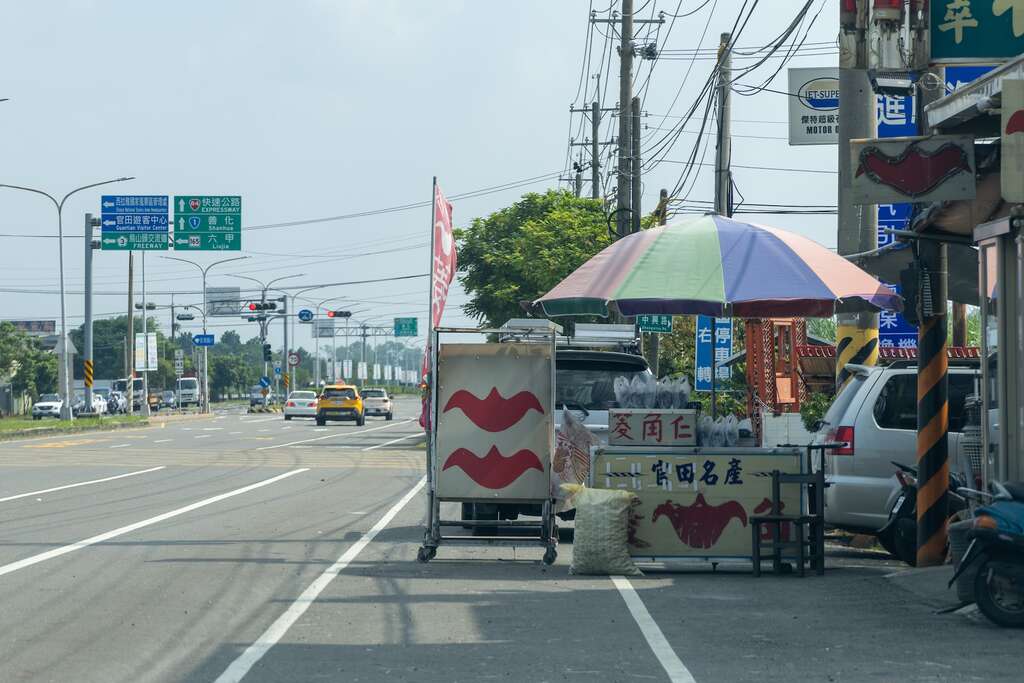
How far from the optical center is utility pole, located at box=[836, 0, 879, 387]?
13.0 meters

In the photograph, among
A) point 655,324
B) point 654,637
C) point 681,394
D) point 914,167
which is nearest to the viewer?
point 654,637

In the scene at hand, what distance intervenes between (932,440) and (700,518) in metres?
2.21

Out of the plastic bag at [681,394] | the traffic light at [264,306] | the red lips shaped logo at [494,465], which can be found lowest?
the red lips shaped logo at [494,465]

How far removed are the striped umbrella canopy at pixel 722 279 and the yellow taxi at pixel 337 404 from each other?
41.6 meters

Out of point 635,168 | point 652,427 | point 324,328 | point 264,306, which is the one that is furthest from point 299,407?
point 324,328

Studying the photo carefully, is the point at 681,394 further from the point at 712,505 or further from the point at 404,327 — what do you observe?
the point at 404,327

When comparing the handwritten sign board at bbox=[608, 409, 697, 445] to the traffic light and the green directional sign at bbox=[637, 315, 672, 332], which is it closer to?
the green directional sign at bbox=[637, 315, 672, 332]

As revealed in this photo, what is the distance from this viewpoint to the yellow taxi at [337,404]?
5359cm

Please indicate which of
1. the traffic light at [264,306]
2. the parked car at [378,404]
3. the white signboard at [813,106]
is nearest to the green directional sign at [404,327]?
the traffic light at [264,306]

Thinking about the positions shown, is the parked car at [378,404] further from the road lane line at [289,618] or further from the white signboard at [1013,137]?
the white signboard at [1013,137]

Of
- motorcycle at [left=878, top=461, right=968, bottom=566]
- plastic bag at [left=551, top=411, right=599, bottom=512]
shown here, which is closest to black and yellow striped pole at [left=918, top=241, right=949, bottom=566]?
motorcycle at [left=878, top=461, right=968, bottom=566]

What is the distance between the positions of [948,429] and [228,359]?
147m

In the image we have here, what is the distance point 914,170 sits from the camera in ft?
33.9

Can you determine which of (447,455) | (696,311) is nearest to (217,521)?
(447,455)
